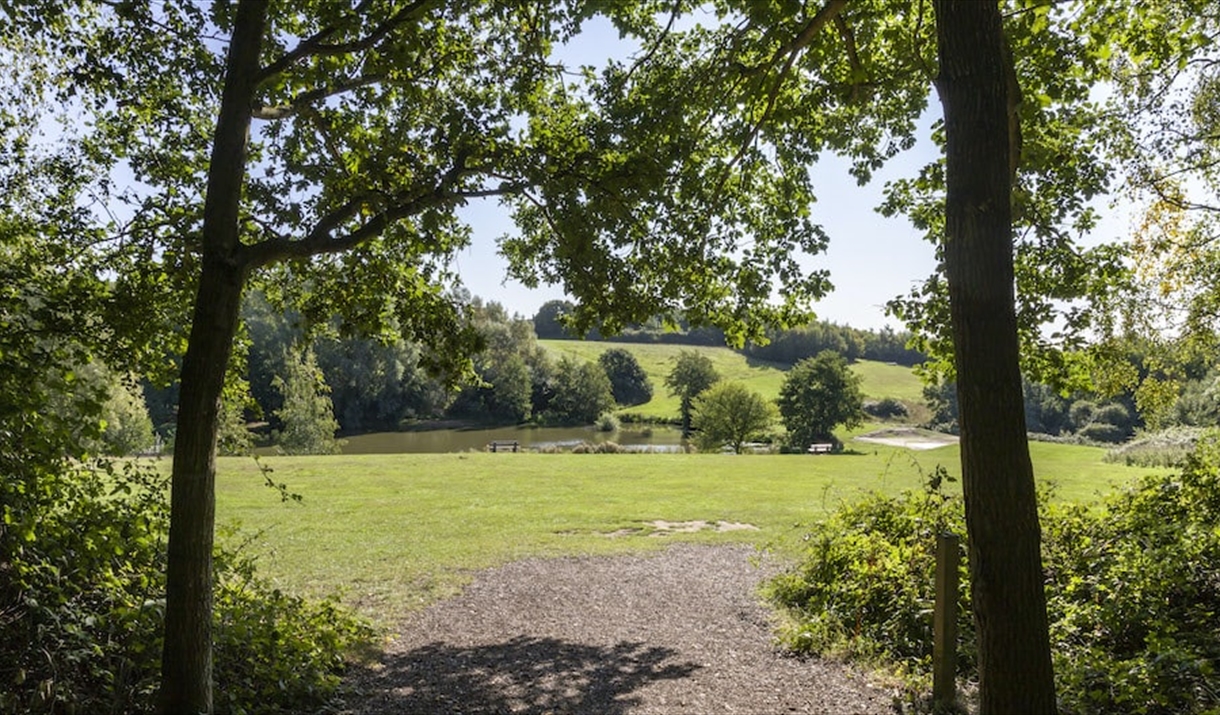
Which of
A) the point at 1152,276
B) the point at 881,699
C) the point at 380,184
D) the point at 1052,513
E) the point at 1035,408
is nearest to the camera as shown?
the point at 881,699

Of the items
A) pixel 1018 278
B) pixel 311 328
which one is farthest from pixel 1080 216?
pixel 311 328

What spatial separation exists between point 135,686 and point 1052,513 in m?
9.24

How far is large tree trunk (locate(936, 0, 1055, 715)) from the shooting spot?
3.41m

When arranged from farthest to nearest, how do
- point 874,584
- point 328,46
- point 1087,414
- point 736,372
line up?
point 736,372
point 1087,414
point 874,584
point 328,46

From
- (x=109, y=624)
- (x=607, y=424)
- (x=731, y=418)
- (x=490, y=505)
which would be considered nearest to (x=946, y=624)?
(x=109, y=624)

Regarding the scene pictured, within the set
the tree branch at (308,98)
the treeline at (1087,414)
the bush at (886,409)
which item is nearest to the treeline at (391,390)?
the bush at (886,409)

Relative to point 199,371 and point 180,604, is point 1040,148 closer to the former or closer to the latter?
point 199,371

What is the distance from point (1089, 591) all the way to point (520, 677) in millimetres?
5642

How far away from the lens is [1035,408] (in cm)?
6738

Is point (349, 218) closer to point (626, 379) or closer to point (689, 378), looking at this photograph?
point (689, 378)

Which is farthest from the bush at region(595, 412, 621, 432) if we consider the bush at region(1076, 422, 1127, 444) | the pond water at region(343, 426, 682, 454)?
the bush at region(1076, 422, 1127, 444)

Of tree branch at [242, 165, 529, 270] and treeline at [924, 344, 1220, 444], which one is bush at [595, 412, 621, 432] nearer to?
treeline at [924, 344, 1220, 444]

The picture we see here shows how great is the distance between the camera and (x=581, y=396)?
71.2 meters

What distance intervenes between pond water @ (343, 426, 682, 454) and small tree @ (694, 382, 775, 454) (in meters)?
2.66
